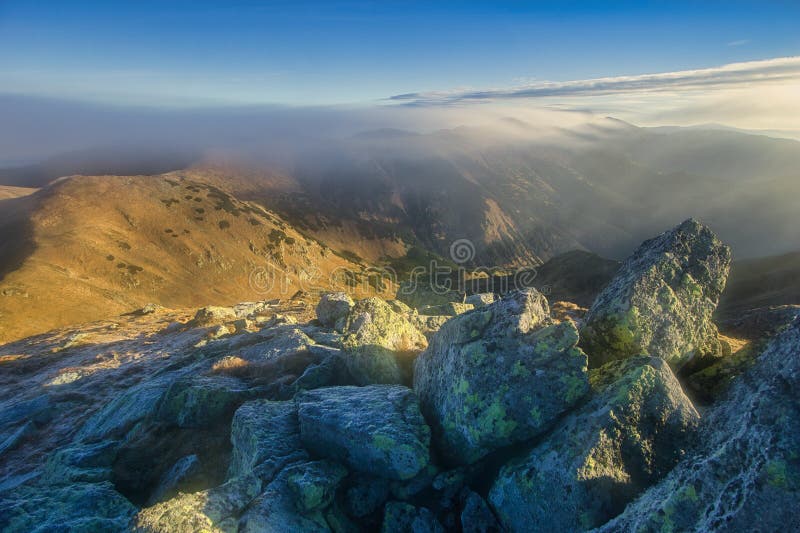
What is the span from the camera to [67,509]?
1045 cm

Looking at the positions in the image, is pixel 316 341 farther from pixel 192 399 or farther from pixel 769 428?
pixel 769 428

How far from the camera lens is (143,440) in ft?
45.2

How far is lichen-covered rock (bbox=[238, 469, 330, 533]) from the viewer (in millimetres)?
8406

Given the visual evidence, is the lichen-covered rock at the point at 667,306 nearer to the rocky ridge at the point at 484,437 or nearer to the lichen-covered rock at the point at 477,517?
the rocky ridge at the point at 484,437

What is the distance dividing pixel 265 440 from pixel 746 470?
1016cm

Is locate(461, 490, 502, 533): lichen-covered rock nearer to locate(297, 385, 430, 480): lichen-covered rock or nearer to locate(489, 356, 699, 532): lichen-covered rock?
locate(489, 356, 699, 532): lichen-covered rock

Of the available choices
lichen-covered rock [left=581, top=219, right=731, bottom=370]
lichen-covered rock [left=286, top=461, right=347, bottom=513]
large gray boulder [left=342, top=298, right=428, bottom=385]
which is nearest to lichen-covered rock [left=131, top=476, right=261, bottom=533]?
lichen-covered rock [left=286, top=461, right=347, bottom=513]

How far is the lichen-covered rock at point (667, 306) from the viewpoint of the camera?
12016 mm

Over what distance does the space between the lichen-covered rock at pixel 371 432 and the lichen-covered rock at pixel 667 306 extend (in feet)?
19.5

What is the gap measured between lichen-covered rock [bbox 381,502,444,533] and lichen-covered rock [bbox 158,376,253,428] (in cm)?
746

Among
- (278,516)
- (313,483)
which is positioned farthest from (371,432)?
(278,516)

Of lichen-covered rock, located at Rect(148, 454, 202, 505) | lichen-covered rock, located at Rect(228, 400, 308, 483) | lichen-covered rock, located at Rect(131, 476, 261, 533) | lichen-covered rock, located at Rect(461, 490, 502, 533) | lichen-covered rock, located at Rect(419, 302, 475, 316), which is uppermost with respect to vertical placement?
lichen-covered rock, located at Rect(131, 476, 261, 533)

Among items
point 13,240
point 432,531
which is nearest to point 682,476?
point 432,531

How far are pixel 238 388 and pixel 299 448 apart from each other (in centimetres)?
525
